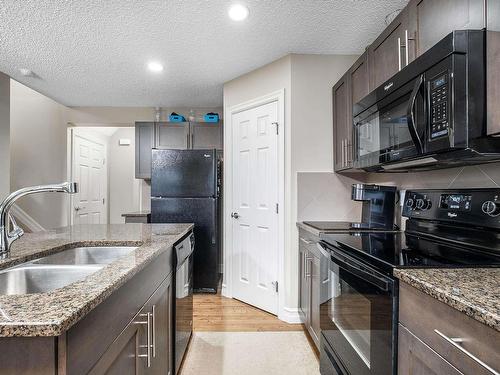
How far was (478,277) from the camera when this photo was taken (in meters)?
0.91

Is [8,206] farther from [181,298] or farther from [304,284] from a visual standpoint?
[304,284]

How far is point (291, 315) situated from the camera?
8.80ft

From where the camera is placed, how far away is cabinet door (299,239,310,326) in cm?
236

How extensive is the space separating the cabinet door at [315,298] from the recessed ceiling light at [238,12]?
69.8 inches

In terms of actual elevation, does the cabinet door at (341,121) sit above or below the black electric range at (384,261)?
above

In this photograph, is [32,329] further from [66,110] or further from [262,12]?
[66,110]

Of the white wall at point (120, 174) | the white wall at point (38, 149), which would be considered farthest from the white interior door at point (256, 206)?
the white wall at point (120, 174)

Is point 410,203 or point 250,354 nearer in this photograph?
point 410,203

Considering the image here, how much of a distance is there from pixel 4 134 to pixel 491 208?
4299mm

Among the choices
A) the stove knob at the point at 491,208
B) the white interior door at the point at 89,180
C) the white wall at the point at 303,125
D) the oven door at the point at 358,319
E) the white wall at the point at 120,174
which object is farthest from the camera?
the white wall at the point at 120,174

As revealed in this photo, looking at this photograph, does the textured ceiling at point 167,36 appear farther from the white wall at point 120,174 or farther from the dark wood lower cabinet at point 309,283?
the white wall at point 120,174

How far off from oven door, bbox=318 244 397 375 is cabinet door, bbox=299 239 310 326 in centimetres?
52

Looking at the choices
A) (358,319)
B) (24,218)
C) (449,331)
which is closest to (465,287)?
(449,331)

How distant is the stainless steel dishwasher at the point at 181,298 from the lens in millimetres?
1788
